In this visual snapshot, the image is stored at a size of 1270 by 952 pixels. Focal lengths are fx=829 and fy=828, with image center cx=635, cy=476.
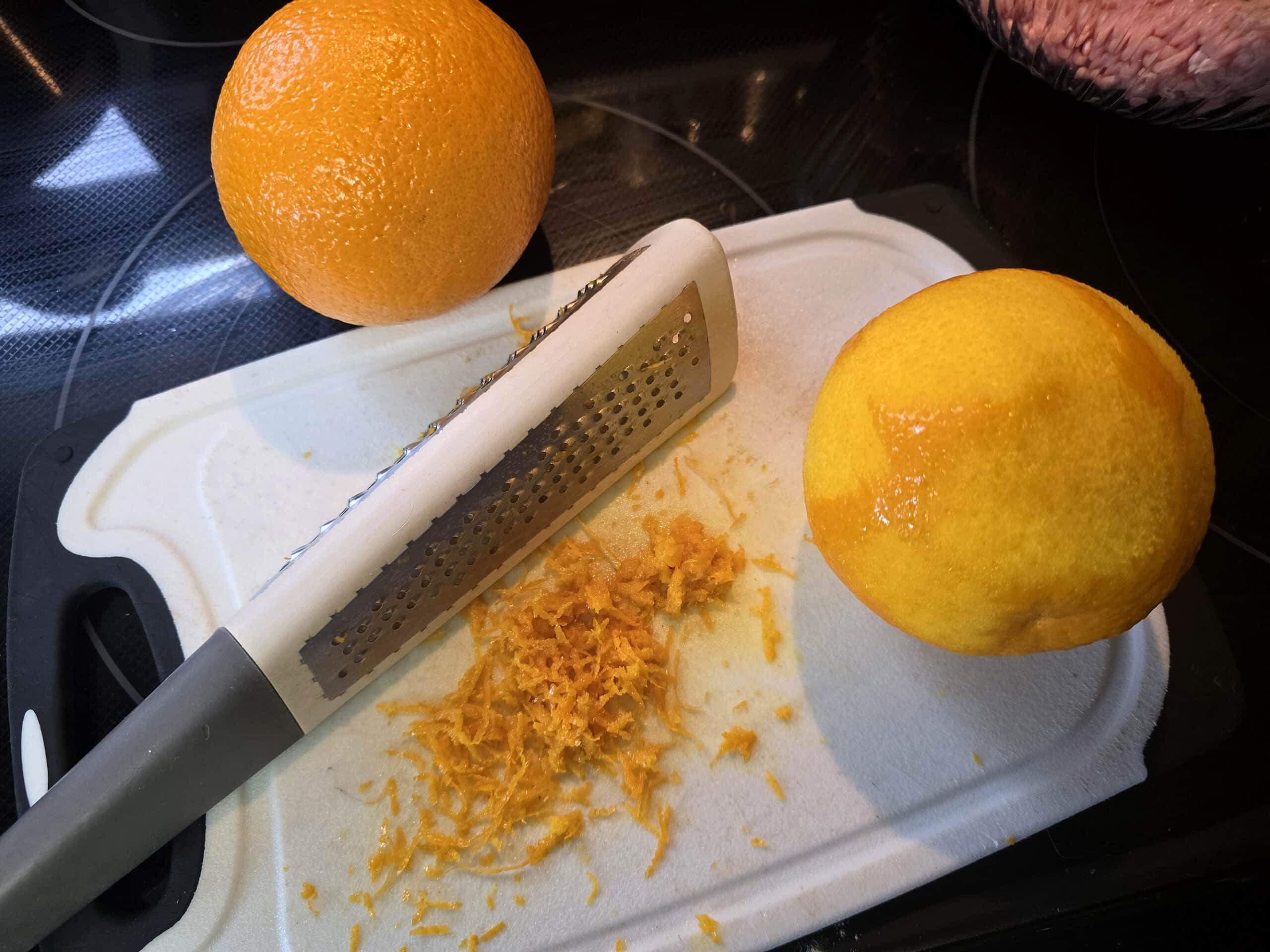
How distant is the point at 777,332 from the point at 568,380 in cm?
38

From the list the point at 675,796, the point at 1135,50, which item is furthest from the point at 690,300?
the point at 1135,50

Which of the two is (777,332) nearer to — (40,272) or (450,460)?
(450,460)

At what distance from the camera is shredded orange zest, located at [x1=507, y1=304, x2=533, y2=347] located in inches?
45.5

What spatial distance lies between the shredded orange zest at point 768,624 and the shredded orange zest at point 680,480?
0.16m

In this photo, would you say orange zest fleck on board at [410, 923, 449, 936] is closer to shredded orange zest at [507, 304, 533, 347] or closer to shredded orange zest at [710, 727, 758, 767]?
shredded orange zest at [710, 727, 758, 767]

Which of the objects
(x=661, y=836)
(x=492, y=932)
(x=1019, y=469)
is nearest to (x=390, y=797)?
(x=492, y=932)

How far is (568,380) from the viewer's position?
3.06 feet

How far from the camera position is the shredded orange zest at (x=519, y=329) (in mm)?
1156

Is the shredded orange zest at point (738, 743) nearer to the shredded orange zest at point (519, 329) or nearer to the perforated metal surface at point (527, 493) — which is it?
the perforated metal surface at point (527, 493)

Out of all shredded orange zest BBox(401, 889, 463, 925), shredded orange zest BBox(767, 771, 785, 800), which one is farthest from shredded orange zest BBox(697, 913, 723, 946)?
shredded orange zest BBox(401, 889, 463, 925)

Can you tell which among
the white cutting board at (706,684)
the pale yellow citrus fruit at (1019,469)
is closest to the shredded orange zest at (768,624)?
the white cutting board at (706,684)

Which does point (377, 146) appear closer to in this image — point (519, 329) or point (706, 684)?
point (519, 329)

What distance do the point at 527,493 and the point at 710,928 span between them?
1.71 ft

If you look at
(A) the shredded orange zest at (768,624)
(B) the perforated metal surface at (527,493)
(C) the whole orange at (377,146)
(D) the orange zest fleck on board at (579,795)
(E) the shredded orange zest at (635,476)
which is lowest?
(D) the orange zest fleck on board at (579,795)
